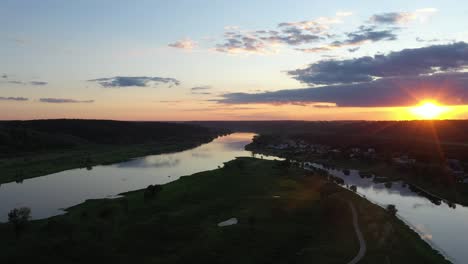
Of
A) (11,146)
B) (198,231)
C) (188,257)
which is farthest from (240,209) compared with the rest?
(11,146)

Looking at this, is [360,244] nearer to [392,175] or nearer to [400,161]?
[392,175]

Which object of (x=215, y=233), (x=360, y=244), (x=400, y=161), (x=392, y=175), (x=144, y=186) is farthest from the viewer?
(x=400, y=161)

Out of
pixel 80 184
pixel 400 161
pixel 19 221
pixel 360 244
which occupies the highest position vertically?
pixel 400 161

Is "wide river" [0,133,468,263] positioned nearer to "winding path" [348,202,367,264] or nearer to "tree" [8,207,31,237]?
"tree" [8,207,31,237]

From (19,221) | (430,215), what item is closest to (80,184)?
(19,221)

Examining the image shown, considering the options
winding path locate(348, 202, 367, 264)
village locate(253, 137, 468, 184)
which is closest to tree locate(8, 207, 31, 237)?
winding path locate(348, 202, 367, 264)

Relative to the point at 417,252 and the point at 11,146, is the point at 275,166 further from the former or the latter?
the point at 11,146
